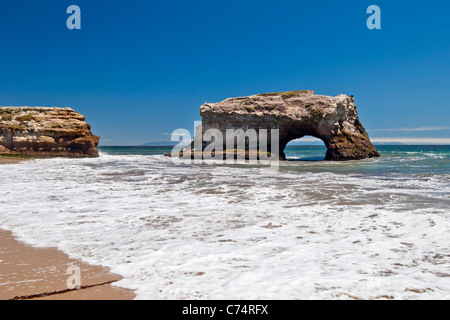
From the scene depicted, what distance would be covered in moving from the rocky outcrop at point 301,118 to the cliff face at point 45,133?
44.5 ft

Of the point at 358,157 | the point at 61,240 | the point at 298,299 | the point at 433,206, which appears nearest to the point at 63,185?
the point at 61,240

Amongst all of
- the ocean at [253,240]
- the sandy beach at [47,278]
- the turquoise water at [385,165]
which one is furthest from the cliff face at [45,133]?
the sandy beach at [47,278]

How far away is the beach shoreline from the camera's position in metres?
2.85

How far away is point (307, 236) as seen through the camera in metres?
A: 4.72

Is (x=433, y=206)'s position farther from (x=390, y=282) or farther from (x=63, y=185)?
(x=63, y=185)

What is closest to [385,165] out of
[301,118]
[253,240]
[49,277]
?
[301,118]

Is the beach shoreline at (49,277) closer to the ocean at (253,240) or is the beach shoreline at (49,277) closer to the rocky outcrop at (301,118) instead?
the ocean at (253,240)

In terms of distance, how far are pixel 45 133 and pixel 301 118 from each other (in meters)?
26.4

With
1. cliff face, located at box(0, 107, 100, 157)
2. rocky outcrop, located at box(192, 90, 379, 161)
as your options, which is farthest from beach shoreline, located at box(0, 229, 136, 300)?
cliff face, located at box(0, 107, 100, 157)

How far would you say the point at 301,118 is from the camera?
31672 mm

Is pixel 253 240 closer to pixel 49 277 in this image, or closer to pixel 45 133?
pixel 49 277

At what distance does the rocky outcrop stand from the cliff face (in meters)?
13.6
